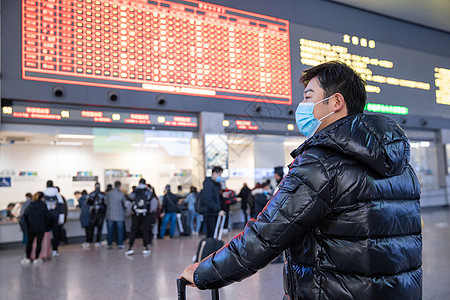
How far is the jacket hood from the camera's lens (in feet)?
3.79

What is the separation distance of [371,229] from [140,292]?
391cm

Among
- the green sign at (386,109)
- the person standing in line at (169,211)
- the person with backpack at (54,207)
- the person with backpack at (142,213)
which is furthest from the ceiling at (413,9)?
the person with backpack at (54,207)

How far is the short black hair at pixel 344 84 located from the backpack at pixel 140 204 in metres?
6.92

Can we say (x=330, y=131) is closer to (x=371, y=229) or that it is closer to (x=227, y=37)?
(x=371, y=229)

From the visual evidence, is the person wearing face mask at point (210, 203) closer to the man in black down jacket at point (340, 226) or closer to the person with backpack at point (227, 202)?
the person with backpack at point (227, 202)

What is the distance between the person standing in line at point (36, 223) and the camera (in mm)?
6855

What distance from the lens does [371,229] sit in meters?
1.16

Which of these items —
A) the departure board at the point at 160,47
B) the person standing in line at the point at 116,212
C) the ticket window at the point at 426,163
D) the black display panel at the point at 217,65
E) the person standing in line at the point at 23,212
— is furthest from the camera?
the ticket window at the point at 426,163

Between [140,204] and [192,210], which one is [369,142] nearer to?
[140,204]

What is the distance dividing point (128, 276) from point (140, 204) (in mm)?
2555

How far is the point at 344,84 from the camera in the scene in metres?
1.38

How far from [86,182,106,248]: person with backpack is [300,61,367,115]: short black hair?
8314mm

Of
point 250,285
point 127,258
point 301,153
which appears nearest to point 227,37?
point 127,258

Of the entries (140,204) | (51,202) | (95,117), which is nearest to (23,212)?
(51,202)
